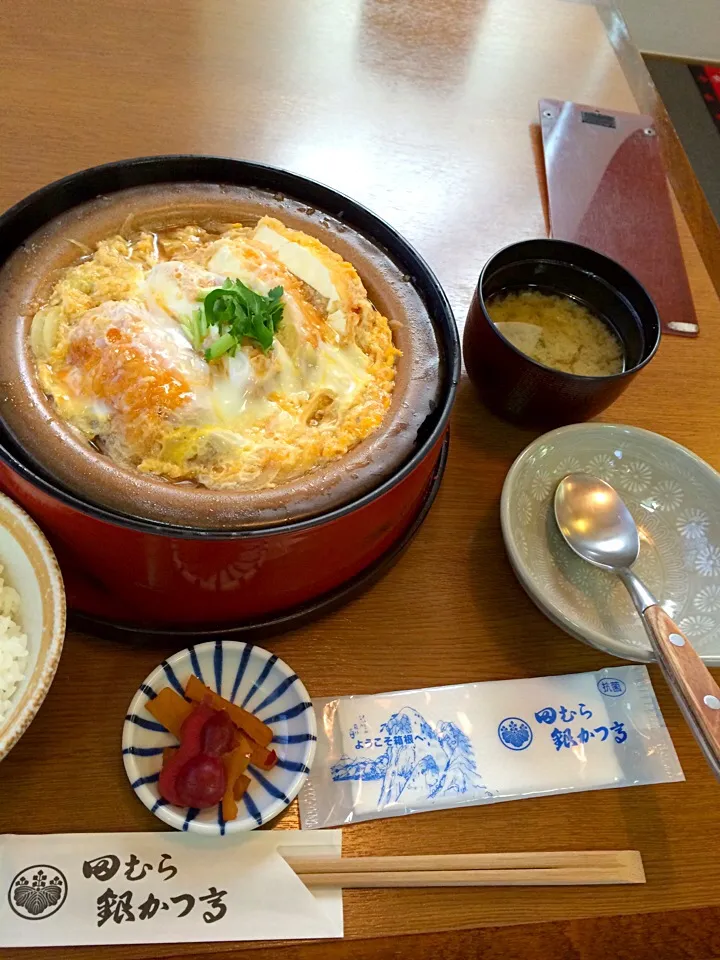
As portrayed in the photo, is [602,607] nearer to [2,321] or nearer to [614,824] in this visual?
[614,824]

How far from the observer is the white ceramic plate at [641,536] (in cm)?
149

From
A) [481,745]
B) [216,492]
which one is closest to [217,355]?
[216,492]

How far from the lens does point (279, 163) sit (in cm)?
225

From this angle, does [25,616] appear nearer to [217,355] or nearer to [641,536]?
[217,355]

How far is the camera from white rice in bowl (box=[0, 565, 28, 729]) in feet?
3.72

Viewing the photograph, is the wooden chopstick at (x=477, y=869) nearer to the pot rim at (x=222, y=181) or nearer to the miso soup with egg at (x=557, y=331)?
the pot rim at (x=222, y=181)

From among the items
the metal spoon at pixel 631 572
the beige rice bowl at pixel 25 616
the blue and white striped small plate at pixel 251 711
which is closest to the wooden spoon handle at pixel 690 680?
the metal spoon at pixel 631 572

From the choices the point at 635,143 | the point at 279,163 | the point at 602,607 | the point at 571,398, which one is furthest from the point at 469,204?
the point at 602,607

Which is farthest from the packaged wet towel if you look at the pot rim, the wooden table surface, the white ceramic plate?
the pot rim

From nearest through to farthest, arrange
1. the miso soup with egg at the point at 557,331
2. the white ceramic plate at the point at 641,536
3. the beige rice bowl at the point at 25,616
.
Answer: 1. the beige rice bowl at the point at 25,616
2. the white ceramic plate at the point at 641,536
3. the miso soup with egg at the point at 557,331

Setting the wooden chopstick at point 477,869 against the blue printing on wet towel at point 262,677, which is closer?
the wooden chopstick at point 477,869

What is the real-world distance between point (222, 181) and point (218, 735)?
124 cm

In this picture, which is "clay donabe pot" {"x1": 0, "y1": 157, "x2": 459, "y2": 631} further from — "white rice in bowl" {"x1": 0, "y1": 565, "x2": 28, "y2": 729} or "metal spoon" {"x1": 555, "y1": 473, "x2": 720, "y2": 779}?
"metal spoon" {"x1": 555, "y1": 473, "x2": 720, "y2": 779}

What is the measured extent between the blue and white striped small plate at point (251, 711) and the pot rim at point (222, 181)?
275mm
